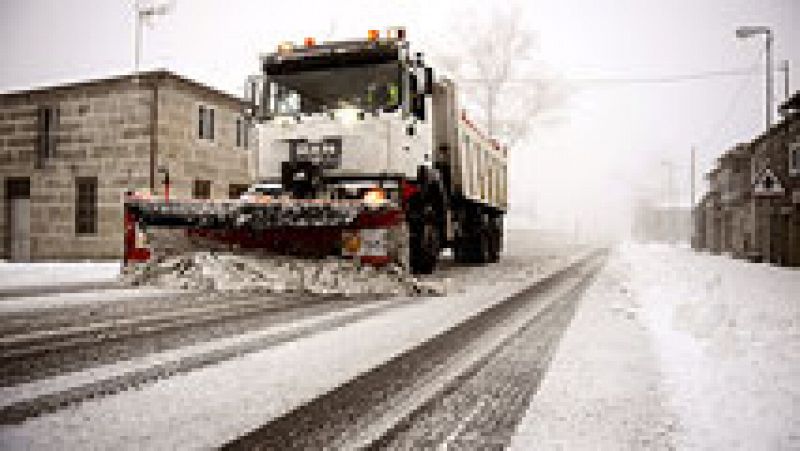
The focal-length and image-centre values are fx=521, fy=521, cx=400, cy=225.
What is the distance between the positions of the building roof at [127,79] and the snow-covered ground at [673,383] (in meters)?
12.0

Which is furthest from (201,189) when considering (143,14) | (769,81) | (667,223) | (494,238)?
(667,223)

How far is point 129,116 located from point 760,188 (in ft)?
54.8

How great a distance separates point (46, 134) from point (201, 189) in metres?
5.07

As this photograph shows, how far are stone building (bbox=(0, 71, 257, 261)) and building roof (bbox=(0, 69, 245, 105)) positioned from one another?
3 centimetres

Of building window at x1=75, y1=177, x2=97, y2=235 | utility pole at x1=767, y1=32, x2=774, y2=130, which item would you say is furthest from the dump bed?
utility pole at x1=767, y1=32, x2=774, y2=130

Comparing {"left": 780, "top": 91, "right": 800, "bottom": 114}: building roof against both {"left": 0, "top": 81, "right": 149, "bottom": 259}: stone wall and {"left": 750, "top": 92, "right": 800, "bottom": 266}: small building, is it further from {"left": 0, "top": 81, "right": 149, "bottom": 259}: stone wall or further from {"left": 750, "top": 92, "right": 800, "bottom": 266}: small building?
{"left": 0, "top": 81, "right": 149, "bottom": 259}: stone wall

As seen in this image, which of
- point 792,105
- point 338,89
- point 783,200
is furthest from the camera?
point 783,200

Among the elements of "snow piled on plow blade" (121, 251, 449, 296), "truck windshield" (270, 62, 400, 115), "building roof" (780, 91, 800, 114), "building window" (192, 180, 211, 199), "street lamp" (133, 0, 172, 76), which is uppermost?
"street lamp" (133, 0, 172, 76)

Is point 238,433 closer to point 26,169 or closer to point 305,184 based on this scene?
point 305,184

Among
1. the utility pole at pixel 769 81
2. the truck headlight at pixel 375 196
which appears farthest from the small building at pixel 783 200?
the truck headlight at pixel 375 196

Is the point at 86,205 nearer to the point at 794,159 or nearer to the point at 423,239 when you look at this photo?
the point at 423,239

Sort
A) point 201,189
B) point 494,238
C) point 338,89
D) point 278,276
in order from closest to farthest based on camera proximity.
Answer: point 278,276
point 338,89
point 494,238
point 201,189

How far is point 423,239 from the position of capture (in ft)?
26.8

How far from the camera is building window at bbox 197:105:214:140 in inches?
629
